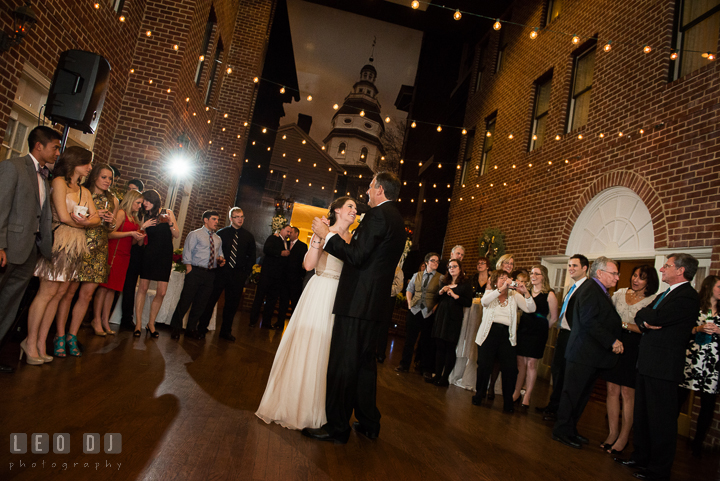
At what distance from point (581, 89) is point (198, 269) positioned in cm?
673

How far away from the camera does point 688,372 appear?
4.12 metres

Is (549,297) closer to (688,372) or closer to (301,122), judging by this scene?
(688,372)

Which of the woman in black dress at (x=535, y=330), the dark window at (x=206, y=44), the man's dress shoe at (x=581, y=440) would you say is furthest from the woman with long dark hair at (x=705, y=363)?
the dark window at (x=206, y=44)

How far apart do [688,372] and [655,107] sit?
3319 millimetres

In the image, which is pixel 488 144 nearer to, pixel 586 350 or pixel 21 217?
pixel 586 350

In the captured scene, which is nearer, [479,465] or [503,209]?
[479,465]

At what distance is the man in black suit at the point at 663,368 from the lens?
127 inches

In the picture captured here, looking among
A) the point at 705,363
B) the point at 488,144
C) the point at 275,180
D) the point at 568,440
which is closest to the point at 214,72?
the point at 488,144

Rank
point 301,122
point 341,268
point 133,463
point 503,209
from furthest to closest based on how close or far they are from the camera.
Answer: point 301,122 < point 503,209 < point 341,268 < point 133,463

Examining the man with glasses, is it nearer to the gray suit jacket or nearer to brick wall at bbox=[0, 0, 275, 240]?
brick wall at bbox=[0, 0, 275, 240]

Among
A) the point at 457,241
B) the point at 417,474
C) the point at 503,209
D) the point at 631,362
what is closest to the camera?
the point at 417,474

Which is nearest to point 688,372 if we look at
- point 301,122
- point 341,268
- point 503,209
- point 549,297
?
point 549,297

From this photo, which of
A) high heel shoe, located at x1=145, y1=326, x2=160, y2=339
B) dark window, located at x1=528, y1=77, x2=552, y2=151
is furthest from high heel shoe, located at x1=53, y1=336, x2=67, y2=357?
dark window, located at x1=528, y1=77, x2=552, y2=151

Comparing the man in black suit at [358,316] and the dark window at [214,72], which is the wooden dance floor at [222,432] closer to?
the man in black suit at [358,316]
